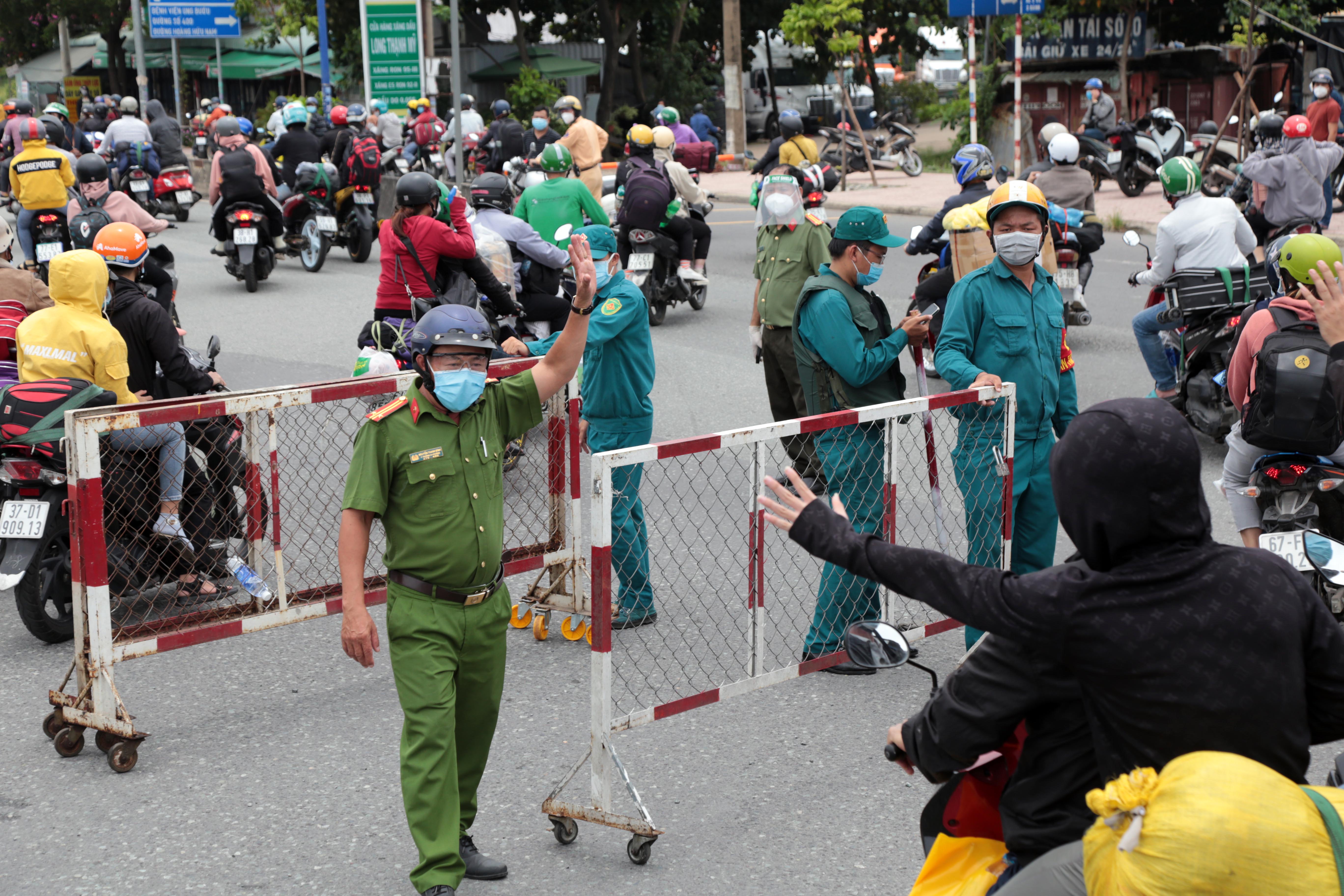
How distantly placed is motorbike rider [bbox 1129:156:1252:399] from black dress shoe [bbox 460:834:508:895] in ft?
19.6

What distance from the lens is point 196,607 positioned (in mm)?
6023

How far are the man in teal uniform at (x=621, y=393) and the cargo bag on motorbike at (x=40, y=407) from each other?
77.1 inches

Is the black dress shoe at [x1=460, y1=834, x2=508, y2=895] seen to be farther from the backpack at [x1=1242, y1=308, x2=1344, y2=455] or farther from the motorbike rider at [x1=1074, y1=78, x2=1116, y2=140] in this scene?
the motorbike rider at [x1=1074, y1=78, x2=1116, y2=140]

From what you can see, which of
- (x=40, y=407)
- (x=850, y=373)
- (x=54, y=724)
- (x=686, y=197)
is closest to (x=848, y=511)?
(x=850, y=373)

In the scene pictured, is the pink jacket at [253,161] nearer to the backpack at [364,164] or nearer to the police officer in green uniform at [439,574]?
the backpack at [364,164]

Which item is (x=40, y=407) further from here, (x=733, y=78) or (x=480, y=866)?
(x=733, y=78)

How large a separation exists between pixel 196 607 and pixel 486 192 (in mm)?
4468

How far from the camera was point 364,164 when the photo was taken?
16.0 meters

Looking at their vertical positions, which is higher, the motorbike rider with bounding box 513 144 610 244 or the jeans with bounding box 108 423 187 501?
the motorbike rider with bounding box 513 144 610 244

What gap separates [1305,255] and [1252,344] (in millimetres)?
426

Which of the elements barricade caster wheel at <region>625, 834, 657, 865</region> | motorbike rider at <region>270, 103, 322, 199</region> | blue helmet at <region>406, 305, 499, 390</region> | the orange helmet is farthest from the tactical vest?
motorbike rider at <region>270, 103, 322, 199</region>

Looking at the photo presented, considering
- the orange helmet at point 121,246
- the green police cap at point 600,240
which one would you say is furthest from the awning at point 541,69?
the green police cap at point 600,240

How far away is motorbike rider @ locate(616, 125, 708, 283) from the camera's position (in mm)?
12602

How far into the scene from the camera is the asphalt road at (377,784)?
13.6 ft
